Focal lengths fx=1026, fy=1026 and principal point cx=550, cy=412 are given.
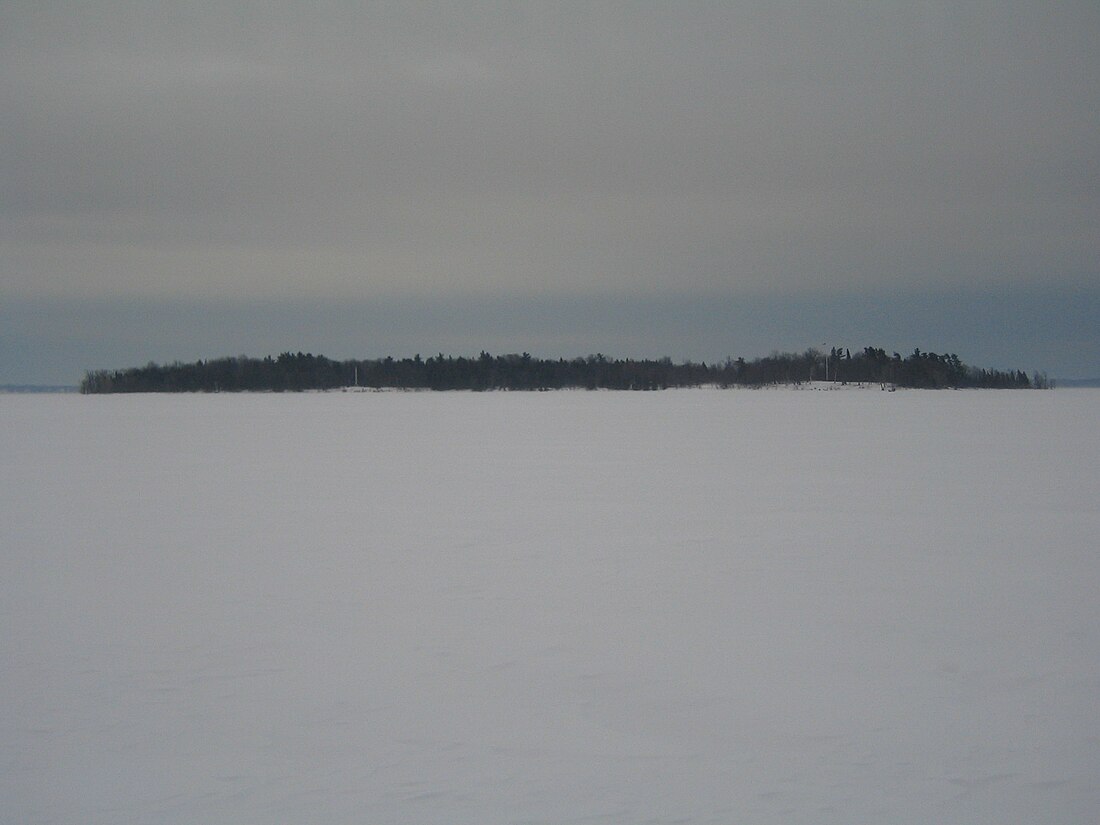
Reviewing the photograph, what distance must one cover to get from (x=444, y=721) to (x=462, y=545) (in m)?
4.43

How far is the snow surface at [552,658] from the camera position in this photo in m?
3.91

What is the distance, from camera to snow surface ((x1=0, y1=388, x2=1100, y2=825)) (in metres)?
3.91

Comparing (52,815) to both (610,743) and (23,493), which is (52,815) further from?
(23,493)

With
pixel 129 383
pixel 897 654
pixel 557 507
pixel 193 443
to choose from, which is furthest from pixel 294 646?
pixel 129 383

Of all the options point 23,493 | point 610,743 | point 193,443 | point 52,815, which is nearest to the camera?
point 52,815

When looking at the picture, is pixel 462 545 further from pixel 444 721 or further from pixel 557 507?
pixel 444 721

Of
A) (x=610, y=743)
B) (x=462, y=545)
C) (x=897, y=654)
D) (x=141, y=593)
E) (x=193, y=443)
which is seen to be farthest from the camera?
(x=193, y=443)

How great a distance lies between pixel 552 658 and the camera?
5598mm

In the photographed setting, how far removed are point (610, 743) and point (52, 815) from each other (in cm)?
216

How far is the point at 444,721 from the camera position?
4641 mm

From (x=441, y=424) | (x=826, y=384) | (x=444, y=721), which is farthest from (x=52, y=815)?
(x=826, y=384)

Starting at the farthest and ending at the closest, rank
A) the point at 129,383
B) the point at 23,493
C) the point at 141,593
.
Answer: the point at 129,383, the point at 23,493, the point at 141,593

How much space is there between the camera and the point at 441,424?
3238 cm

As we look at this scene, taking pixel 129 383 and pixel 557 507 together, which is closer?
pixel 557 507
